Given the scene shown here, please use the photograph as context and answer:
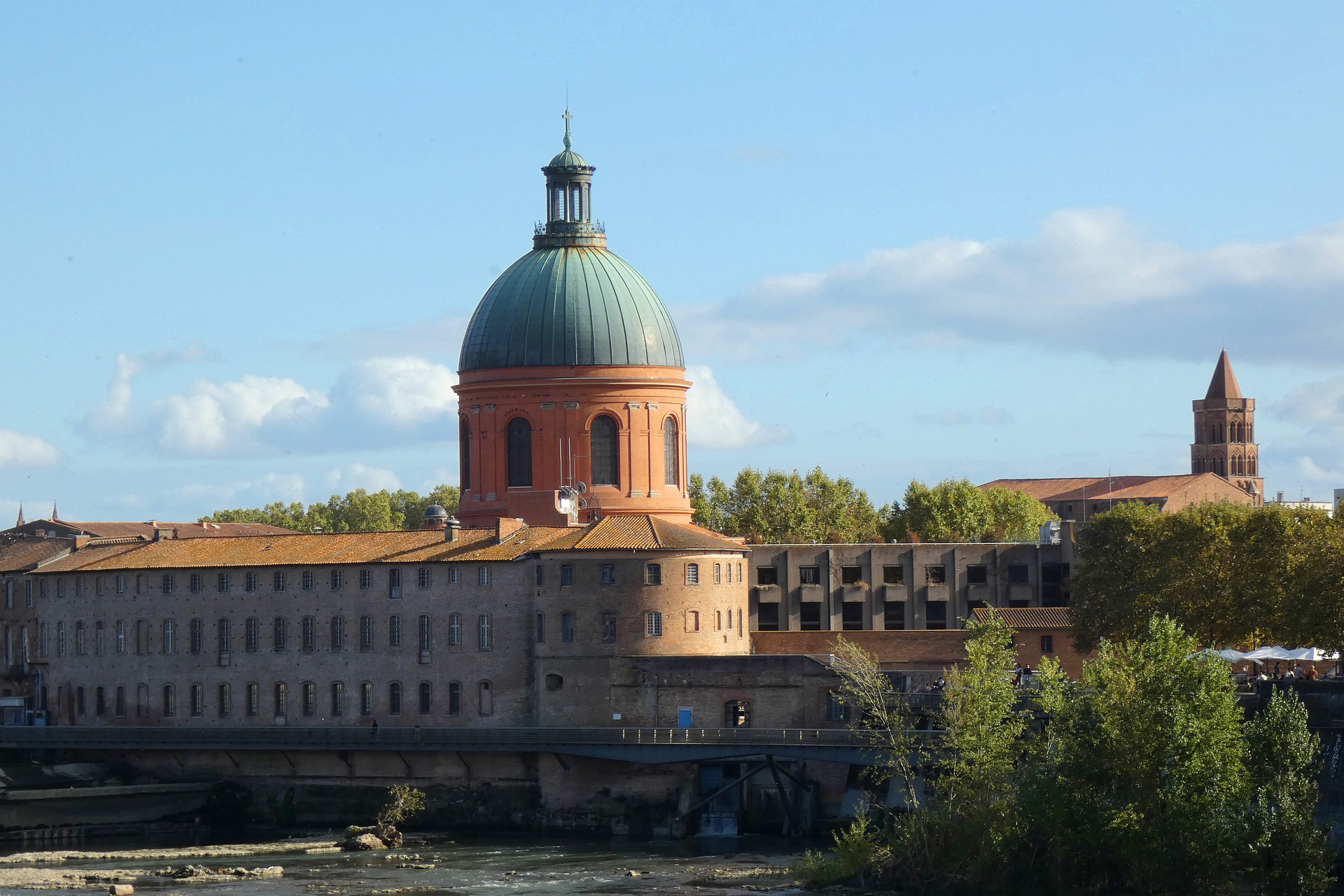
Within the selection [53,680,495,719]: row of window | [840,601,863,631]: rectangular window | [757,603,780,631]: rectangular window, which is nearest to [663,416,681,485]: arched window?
[757,603,780,631]: rectangular window

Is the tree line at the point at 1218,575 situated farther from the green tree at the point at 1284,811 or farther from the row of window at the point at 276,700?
the row of window at the point at 276,700

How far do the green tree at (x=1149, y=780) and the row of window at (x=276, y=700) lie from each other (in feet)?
99.5

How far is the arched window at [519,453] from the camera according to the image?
101562 mm

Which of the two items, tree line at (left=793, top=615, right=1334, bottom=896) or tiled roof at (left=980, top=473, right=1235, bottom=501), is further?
tiled roof at (left=980, top=473, right=1235, bottom=501)

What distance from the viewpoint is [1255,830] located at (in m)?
60.1

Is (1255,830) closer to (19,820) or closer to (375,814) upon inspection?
(375,814)

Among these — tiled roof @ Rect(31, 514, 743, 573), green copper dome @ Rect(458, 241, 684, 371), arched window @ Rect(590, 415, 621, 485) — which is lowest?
tiled roof @ Rect(31, 514, 743, 573)

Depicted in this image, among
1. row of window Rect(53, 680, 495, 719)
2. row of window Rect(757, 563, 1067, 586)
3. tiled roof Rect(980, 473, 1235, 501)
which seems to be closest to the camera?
row of window Rect(53, 680, 495, 719)

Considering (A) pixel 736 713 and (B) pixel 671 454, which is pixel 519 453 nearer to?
(B) pixel 671 454

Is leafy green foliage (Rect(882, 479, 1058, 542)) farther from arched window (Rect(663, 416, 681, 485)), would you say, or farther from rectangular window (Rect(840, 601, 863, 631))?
arched window (Rect(663, 416, 681, 485))

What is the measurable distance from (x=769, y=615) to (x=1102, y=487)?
69014 millimetres

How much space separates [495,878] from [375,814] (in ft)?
51.8

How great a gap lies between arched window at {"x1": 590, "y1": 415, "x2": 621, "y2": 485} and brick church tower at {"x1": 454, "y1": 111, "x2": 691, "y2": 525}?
0.14 feet

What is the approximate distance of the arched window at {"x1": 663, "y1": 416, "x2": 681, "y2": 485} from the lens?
102 m
